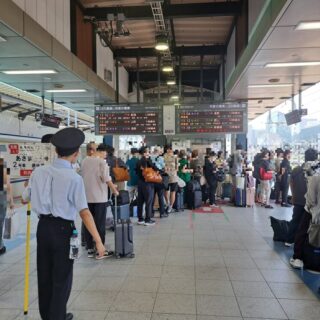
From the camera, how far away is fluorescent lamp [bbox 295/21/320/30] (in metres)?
4.17

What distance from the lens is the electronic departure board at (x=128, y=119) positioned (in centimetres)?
778

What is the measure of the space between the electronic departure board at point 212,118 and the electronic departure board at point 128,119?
1.75 feet

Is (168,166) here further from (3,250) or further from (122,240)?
(3,250)

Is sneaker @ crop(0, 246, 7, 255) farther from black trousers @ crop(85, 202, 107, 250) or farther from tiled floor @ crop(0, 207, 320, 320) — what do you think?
black trousers @ crop(85, 202, 107, 250)

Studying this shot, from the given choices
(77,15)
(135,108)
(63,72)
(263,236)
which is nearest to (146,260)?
(263,236)

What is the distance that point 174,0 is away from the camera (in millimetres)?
6676

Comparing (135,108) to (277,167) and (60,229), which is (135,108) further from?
(60,229)

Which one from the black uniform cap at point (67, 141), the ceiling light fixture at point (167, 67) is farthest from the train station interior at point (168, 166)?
the ceiling light fixture at point (167, 67)

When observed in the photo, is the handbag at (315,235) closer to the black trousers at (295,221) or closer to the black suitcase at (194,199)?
the black trousers at (295,221)

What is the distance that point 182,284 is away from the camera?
3387mm

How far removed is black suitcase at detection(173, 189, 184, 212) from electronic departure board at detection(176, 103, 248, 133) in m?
1.42

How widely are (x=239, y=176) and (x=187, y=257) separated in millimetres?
4361

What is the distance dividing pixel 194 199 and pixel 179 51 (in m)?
4.18

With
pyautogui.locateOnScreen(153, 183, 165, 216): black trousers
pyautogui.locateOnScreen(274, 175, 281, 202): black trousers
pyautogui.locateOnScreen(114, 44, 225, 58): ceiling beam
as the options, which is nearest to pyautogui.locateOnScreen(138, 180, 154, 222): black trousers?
pyautogui.locateOnScreen(153, 183, 165, 216): black trousers
